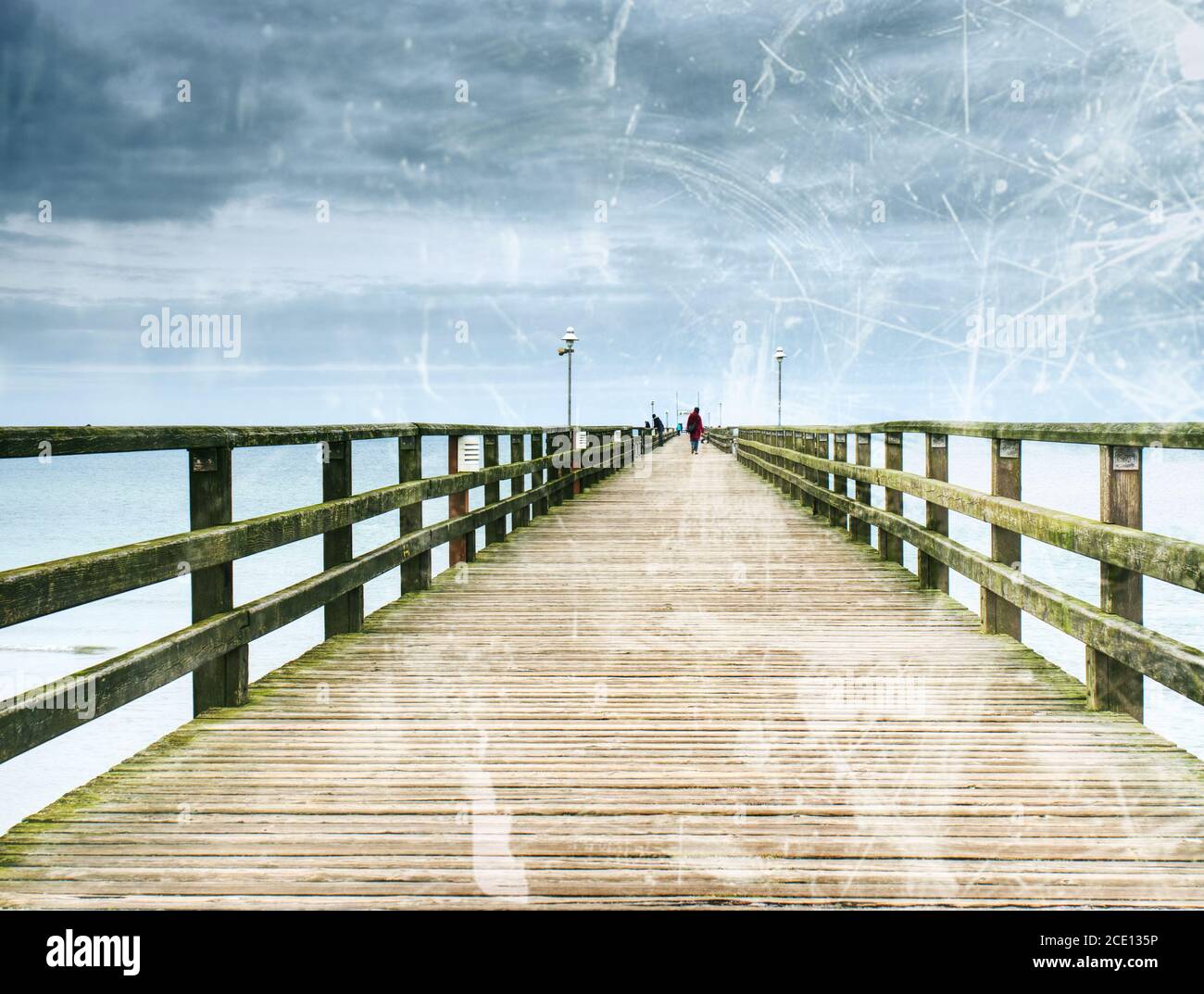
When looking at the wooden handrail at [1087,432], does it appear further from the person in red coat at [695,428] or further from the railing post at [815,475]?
the person in red coat at [695,428]

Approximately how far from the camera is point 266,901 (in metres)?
2.62

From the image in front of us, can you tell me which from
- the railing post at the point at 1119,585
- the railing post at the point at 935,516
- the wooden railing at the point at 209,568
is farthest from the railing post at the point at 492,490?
the railing post at the point at 1119,585

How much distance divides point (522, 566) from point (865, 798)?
5.81 metres

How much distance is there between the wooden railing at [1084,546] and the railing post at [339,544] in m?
3.75

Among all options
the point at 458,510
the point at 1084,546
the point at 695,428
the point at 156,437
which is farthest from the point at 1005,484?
the point at 695,428

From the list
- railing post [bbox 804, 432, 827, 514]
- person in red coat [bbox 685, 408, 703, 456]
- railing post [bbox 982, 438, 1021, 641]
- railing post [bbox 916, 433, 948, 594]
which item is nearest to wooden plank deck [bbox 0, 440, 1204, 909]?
railing post [bbox 982, 438, 1021, 641]

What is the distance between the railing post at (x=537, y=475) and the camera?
12847 mm

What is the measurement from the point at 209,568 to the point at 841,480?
9611 mm

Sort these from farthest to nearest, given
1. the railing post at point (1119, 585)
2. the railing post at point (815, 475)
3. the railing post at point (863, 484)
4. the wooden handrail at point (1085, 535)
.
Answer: the railing post at point (815, 475) → the railing post at point (863, 484) → the railing post at point (1119, 585) → the wooden handrail at point (1085, 535)

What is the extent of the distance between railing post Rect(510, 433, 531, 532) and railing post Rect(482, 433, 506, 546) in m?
0.90

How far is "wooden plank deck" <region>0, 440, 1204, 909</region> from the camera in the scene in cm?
275
